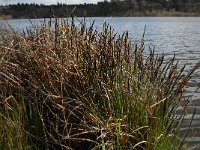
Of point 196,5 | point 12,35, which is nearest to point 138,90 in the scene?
point 12,35

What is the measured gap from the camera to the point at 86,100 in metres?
4.32

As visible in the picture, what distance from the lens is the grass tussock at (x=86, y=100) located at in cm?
423

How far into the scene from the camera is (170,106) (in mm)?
4938

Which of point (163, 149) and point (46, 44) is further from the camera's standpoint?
point (46, 44)

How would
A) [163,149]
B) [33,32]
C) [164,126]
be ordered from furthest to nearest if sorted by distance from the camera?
[33,32]
[164,126]
[163,149]

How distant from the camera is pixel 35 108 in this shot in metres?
4.67

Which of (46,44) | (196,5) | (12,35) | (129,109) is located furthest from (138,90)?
(196,5)

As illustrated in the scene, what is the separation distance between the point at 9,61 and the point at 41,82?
1016 millimetres

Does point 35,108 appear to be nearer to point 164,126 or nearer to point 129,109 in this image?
point 129,109

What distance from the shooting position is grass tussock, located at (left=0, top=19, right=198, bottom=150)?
4.23 metres

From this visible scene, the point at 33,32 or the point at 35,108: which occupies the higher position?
the point at 33,32

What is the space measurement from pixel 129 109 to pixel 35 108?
1201 millimetres

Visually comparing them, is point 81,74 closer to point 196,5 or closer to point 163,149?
point 163,149

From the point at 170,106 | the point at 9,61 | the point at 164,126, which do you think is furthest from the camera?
the point at 9,61
